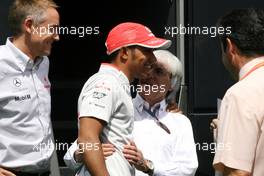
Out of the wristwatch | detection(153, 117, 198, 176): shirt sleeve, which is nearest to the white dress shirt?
detection(153, 117, 198, 176): shirt sleeve

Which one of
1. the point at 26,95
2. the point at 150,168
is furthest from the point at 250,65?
the point at 26,95

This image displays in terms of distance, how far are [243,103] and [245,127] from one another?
8 centimetres

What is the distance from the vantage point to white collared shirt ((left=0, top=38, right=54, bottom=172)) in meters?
2.57

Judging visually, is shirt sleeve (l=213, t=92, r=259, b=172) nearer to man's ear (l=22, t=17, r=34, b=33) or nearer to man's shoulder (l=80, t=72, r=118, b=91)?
man's shoulder (l=80, t=72, r=118, b=91)

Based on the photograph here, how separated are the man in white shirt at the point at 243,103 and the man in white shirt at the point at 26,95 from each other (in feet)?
2.65

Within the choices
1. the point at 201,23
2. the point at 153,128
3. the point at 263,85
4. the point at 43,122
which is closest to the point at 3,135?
the point at 43,122

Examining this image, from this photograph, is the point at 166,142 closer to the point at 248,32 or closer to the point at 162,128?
the point at 162,128

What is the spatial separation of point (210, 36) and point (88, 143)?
1.90m

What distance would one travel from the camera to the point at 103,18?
4625 millimetres

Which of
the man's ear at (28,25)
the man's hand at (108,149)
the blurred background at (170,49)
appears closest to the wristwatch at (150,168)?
the man's hand at (108,149)

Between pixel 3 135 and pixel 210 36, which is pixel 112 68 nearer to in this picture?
pixel 3 135

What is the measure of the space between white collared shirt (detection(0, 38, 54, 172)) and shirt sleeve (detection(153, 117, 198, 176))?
2.00ft

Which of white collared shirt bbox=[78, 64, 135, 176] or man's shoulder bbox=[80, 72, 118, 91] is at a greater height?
man's shoulder bbox=[80, 72, 118, 91]

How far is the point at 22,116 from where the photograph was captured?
2.60 metres
